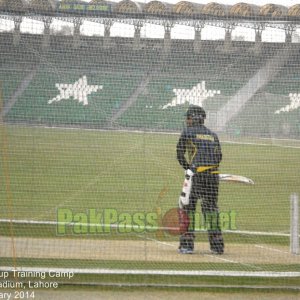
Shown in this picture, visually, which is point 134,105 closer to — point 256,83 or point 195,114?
point 195,114

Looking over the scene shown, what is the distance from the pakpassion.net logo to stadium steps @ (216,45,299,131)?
4.54 feet

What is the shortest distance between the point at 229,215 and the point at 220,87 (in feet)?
9.44

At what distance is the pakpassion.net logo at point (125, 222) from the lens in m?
9.70

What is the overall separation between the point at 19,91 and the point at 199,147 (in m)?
2.25

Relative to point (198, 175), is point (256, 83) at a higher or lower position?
higher

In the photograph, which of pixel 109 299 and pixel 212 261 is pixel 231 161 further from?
pixel 109 299

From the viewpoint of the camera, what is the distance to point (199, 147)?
8203 mm

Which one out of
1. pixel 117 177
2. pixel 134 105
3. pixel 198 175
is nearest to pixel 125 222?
pixel 134 105

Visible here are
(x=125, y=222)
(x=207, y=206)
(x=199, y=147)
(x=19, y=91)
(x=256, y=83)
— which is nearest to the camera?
(x=199, y=147)

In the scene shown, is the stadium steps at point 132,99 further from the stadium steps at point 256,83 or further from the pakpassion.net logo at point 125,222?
Result: the pakpassion.net logo at point 125,222

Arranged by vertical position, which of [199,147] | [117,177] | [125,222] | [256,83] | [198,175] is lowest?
[125,222]

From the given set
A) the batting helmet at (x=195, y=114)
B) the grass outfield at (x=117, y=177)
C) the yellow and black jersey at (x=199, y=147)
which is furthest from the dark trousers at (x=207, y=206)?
the grass outfield at (x=117, y=177)

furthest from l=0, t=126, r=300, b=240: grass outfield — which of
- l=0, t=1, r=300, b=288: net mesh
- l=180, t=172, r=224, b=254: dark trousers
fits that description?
l=180, t=172, r=224, b=254: dark trousers

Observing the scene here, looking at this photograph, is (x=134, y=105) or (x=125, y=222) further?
(x=125, y=222)
